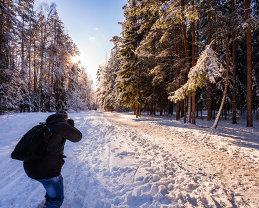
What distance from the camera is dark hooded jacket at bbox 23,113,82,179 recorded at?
187 centimetres

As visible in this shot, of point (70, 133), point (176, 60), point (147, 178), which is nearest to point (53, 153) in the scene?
point (70, 133)

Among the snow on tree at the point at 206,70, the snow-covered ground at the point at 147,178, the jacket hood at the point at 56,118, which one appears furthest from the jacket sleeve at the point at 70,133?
the snow on tree at the point at 206,70

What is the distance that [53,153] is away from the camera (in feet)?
6.47

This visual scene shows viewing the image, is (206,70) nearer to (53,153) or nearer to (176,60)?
(176,60)

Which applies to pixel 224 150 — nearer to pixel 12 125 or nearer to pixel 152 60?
pixel 152 60

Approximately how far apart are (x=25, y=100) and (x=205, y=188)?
22580mm

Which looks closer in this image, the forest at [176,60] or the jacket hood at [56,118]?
the jacket hood at [56,118]

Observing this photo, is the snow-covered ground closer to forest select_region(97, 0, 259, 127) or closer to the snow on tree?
the snow on tree

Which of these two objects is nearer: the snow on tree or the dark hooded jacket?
the dark hooded jacket

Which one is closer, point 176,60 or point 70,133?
point 70,133

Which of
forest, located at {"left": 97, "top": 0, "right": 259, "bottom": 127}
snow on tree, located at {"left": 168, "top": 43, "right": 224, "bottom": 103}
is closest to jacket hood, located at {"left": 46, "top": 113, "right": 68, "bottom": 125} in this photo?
snow on tree, located at {"left": 168, "top": 43, "right": 224, "bottom": 103}

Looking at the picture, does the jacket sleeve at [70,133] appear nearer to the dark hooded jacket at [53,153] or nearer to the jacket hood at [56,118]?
the dark hooded jacket at [53,153]

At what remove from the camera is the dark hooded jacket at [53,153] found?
1869 millimetres

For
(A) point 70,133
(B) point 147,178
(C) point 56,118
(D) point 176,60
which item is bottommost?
(B) point 147,178
